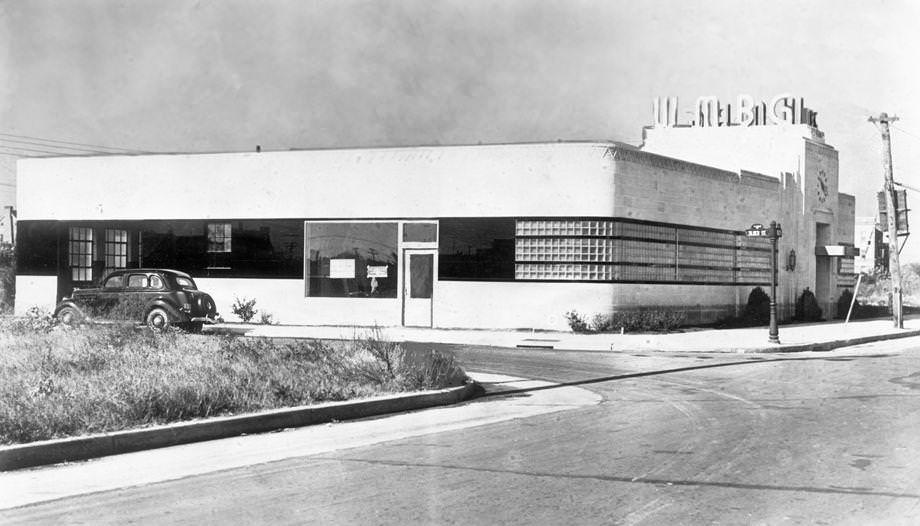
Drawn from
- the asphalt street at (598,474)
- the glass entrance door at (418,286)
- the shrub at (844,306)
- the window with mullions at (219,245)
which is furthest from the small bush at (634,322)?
the shrub at (844,306)

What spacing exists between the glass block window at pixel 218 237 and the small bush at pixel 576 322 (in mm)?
11002

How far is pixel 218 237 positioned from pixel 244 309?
260 centimetres

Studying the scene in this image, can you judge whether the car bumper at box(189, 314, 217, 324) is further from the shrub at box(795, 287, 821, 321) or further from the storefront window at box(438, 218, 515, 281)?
the shrub at box(795, 287, 821, 321)

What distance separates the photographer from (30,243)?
3141cm

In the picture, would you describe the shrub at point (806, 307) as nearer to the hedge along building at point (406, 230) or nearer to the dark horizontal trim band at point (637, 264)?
the hedge along building at point (406, 230)

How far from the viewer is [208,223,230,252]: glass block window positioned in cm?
2966

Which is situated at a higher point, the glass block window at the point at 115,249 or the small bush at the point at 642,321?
the glass block window at the point at 115,249

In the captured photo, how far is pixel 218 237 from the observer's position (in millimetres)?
29766

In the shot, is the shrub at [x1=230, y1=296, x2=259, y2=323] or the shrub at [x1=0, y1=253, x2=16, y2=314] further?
the shrub at [x1=0, y1=253, x2=16, y2=314]

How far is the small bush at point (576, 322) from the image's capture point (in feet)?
86.9

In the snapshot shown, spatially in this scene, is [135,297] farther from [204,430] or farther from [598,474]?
[598,474]

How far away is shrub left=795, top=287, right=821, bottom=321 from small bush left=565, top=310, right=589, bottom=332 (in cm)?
1400

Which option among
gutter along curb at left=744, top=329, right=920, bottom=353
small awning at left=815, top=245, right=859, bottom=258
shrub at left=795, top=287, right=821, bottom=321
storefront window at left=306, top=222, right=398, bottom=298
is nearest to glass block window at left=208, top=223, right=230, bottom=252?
storefront window at left=306, top=222, right=398, bottom=298

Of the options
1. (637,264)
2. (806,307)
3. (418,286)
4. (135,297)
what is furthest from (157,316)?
(806,307)
